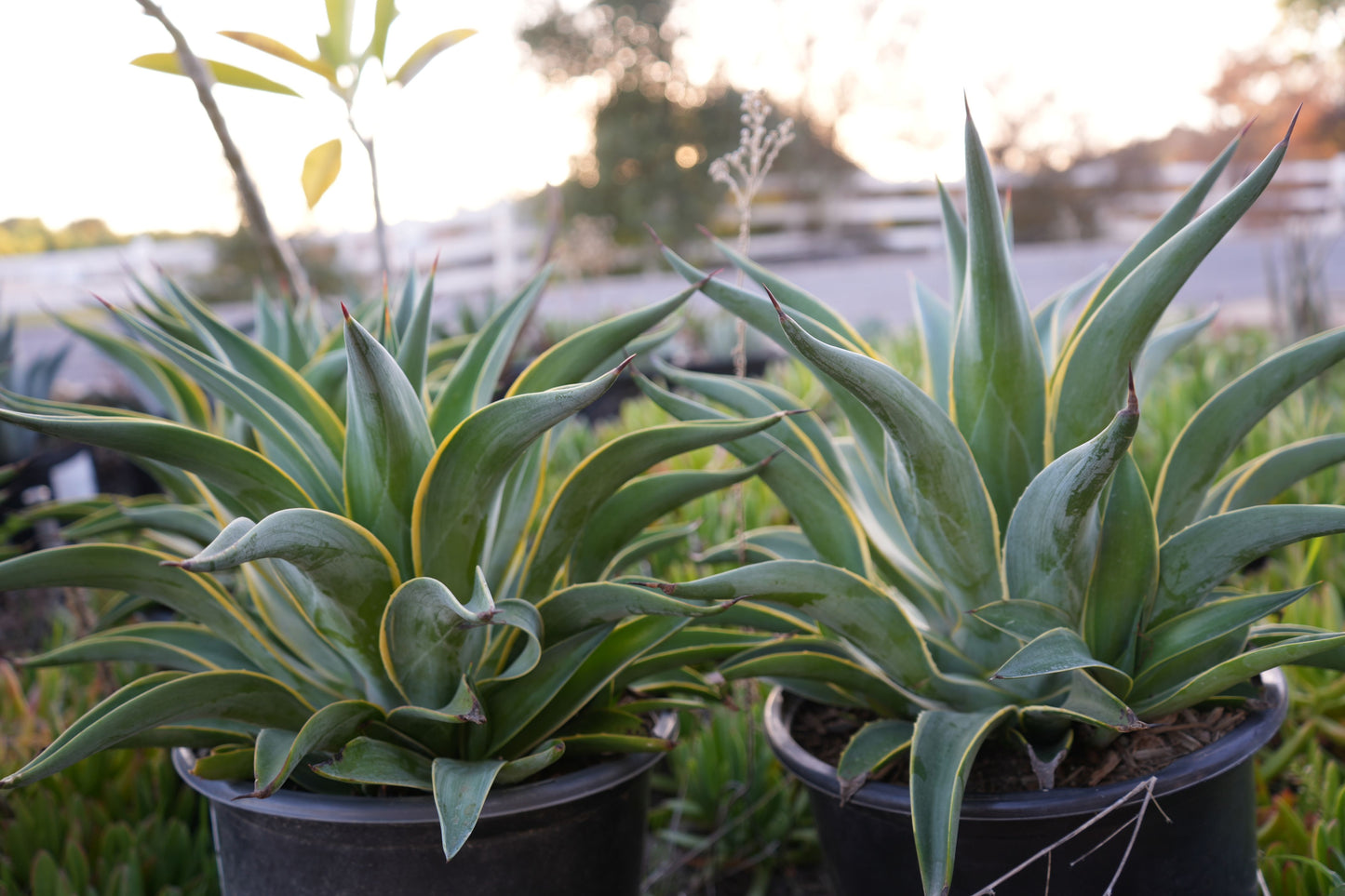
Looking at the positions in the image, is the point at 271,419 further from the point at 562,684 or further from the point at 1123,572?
the point at 1123,572

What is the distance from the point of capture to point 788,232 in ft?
58.2

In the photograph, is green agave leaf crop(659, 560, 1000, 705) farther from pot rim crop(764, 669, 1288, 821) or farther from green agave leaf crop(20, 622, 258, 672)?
green agave leaf crop(20, 622, 258, 672)

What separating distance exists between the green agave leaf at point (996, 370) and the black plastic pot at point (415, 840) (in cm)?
52

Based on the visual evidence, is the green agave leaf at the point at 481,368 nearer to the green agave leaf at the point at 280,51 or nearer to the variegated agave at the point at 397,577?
the variegated agave at the point at 397,577

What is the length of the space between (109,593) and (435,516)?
1.93 m

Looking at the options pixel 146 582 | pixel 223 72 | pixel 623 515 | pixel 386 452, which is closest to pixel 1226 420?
pixel 623 515

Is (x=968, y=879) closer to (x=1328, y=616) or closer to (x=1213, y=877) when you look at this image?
(x=1213, y=877)

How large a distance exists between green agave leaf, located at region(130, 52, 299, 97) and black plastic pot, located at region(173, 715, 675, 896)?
3.44 ft

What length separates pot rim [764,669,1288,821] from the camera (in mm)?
902

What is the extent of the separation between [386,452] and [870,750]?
1.99 ft

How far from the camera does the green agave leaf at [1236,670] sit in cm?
84

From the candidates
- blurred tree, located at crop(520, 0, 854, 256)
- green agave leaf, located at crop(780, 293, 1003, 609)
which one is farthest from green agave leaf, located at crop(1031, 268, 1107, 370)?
blurred tree, located at crop(520, 0, 854, 256)

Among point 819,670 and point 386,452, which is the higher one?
point 386,452

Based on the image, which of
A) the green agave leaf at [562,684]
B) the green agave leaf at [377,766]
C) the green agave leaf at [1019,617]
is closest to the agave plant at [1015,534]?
the green agave leaf at [1019,617]
